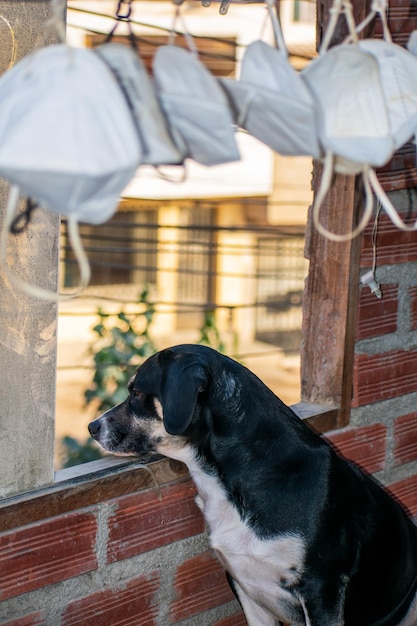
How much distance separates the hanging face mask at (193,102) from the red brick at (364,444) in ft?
6.76

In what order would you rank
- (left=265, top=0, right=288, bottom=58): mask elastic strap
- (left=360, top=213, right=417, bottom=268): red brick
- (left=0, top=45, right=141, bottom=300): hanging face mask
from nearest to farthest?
(left=0, top=45, right=141, bottom=300): hanging face mask, (left=265, top=0, right=288, bottom=58): mask elastic strap, (left=360, top=213, right=417, bottom=268): red brick

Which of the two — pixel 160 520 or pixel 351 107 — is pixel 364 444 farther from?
pixel 351 107

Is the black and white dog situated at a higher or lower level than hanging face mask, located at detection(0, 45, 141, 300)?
lower

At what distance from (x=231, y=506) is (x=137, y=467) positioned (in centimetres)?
31

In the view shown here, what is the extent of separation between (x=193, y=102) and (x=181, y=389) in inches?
52.4

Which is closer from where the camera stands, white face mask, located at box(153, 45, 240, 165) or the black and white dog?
white face mask, located at box(153, 45, 240, 165)

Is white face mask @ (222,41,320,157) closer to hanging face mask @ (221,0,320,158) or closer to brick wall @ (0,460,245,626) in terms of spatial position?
hanging face mask @ (221,0,320,158)

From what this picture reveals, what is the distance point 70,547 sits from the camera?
8.23 feet

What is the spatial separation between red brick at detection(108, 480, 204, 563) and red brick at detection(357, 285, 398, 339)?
3.02 ft

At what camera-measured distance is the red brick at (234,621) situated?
10.1 ft

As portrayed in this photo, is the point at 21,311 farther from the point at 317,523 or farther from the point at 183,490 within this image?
the point at 317,523

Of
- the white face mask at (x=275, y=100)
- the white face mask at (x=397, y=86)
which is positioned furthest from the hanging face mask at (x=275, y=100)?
the white face mask at (x=397, y=86)

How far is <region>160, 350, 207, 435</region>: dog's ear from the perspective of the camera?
249 cm

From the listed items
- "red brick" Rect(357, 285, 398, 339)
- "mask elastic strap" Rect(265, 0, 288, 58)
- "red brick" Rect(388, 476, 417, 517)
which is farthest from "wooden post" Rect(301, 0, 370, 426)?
"mask elastic strap" Rect(265, 0, 288, 58)
